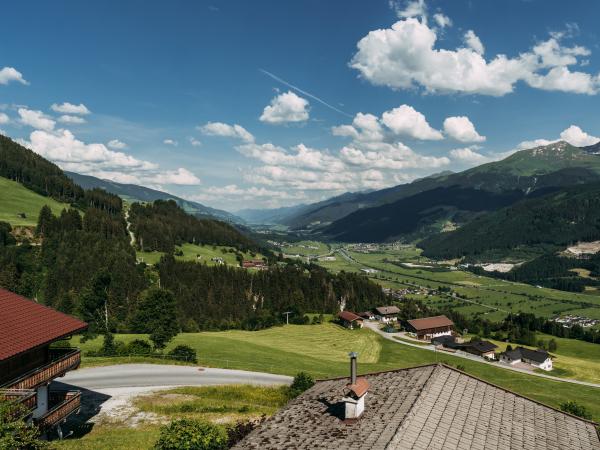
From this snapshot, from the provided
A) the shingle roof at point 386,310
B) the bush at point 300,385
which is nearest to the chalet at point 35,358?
the bush at point 300,385

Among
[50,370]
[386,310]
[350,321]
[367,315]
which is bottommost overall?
[367,315]

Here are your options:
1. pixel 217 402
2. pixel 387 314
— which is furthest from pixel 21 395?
pixel 387 314

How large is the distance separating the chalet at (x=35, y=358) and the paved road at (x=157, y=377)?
15.6 meters

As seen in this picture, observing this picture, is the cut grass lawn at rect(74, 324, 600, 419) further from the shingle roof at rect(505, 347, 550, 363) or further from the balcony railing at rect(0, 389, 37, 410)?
the balcony railing at rect(0, 389, 37, 410)

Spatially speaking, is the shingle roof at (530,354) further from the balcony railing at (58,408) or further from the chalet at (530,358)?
the balcony railing at (58,408)

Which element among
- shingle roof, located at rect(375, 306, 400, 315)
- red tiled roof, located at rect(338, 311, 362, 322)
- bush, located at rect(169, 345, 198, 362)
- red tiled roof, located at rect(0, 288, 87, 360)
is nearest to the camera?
red tiled roof, located at rect(0, 288, 87, 360)

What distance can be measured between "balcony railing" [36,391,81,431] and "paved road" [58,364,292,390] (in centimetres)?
1525

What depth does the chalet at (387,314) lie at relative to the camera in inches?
6673

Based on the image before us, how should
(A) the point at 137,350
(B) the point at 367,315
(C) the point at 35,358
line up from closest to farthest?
(C) the point at 35,358, (A) the point at 137,350, (B) the point at 367,315

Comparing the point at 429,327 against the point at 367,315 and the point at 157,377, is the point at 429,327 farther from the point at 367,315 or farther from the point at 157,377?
the point at 157,377

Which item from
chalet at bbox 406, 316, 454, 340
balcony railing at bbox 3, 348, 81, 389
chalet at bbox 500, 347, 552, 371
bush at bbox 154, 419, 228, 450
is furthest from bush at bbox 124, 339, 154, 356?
chalet at bbox 406, 316, 454, 340

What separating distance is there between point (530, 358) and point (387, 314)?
196 ft

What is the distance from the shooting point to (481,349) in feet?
416

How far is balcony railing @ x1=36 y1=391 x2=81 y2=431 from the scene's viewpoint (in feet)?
93.7
